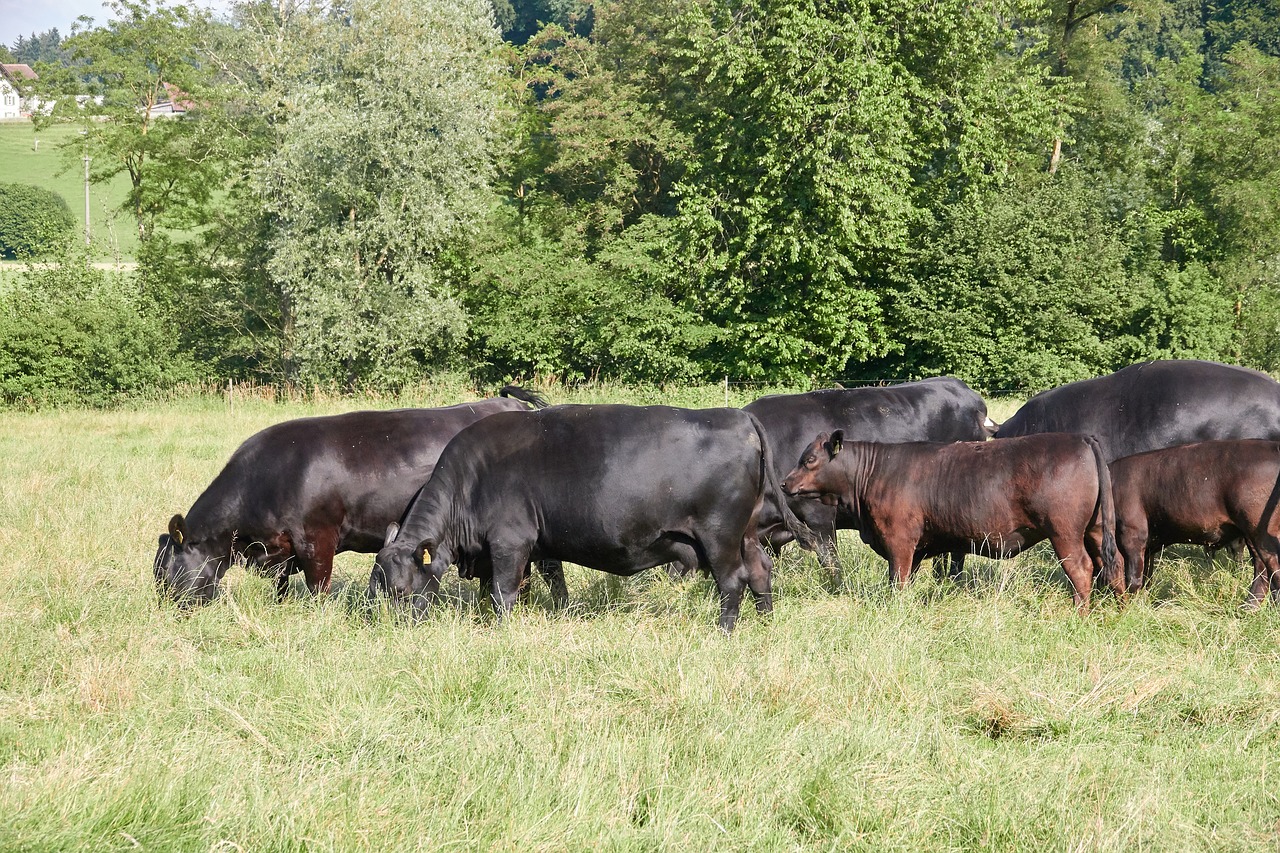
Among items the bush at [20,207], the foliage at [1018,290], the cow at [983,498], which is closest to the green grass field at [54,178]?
the bush at [20,207]

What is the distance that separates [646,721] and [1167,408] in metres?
5.89

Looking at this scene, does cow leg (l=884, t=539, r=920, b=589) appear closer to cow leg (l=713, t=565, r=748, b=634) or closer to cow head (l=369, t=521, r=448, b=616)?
cow leg (l=713, t=565, r=748, b=634)

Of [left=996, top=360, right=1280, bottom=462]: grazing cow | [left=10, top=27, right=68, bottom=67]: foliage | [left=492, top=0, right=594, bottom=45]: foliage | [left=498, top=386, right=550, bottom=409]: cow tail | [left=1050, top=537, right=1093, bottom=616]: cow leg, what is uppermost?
[left=10, top=27, right=68, bottom=67]: foliage

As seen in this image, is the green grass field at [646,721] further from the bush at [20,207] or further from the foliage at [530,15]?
the foliage at [530,15]

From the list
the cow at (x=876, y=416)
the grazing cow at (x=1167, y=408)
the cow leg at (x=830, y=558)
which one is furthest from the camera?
the cow at (x=876, y=416)

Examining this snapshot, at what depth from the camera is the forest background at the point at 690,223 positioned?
29.4 m

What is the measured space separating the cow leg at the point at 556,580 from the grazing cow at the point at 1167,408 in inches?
168

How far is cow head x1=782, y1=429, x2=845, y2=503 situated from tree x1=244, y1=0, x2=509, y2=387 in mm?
22545

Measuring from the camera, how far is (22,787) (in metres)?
4.21

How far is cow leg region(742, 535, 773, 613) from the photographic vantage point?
7723 millimetres

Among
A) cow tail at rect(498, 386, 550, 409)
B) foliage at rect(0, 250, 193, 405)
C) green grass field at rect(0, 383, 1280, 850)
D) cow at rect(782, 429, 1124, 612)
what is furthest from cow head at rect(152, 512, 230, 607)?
foliage at rect(0, 250, 193, 405)

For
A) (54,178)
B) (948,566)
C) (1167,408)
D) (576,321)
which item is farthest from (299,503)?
(54,178)

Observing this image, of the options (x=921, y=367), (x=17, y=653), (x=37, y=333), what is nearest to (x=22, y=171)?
(x=37, y=333)

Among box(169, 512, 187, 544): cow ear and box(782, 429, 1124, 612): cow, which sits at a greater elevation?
box(782, 429, 1124, 612): cow
